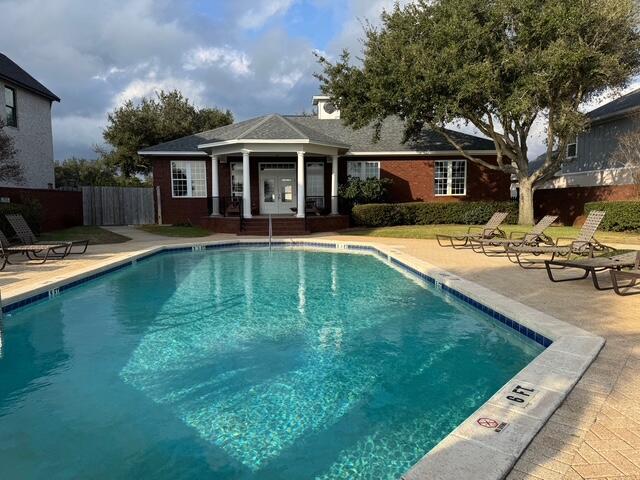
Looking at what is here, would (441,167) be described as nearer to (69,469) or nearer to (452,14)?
(452,14)

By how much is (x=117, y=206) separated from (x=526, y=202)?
21.1 metres

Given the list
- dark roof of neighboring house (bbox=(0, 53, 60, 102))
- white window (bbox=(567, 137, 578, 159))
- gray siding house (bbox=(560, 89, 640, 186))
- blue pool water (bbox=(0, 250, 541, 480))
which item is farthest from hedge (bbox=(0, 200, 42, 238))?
white window (bbox=(567, 137, 578, 159))

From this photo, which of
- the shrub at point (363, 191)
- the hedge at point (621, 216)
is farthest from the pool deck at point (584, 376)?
the shrub at point (363, 191)

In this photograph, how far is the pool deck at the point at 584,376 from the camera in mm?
2664

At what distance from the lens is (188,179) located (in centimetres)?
2338

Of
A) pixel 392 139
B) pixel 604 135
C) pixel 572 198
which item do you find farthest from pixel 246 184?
pixel 604 135

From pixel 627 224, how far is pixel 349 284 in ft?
41.4

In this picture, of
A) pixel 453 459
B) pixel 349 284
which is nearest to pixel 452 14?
pixel 349 284

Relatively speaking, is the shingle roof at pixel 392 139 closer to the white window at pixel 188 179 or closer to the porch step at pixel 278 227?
the porch step at pixel 278 227

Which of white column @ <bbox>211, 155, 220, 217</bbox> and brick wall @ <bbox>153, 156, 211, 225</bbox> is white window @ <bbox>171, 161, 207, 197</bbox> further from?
white column @ <bbox>211, 155, 220, 217</bbox>

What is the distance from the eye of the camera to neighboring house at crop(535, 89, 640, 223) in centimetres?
1923

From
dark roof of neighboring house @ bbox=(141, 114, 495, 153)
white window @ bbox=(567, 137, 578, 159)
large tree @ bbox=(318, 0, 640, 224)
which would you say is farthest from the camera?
white window @ bbox=(567, 137, 578, 159)

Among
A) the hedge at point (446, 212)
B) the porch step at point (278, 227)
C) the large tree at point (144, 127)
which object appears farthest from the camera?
the large tree at point (144, 127)

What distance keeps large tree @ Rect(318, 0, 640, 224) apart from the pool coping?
33.6 feet
